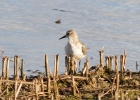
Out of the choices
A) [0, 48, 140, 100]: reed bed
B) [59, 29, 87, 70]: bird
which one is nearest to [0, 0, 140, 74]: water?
[59, 29, 87, 70]: bird

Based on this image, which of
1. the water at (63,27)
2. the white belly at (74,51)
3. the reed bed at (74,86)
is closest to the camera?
the reed bed at (74,86)

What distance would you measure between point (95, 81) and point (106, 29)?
561 centimetres

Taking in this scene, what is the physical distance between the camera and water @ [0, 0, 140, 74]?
40.3 ft

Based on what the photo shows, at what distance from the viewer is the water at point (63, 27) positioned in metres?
12.3

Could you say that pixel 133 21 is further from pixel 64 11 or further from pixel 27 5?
pixel 27 5

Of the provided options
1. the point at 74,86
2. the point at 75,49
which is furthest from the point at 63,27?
the point at 74,86

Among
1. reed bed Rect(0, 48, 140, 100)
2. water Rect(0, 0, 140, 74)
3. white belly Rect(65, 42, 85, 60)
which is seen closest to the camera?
reed bed Rect(0, 48, 140, 100)

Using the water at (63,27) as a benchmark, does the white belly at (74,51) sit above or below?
below

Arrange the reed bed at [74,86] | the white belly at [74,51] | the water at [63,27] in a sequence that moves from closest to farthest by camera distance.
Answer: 1. the reed bed at [74,86]
2. the white belly at [74,51]
3. the water at [63,27]

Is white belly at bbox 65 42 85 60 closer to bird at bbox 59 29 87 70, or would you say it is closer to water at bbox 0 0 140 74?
bird at bbox 59 29 87 70

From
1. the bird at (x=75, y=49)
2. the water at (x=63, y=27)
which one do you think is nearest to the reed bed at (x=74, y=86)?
the bird at (x=75, y=49)

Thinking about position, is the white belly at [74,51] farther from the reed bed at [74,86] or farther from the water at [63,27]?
the reed bed at [74,86]

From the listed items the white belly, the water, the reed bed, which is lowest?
the reed bed

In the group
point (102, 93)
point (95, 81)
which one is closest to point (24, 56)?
point (95, 81)
